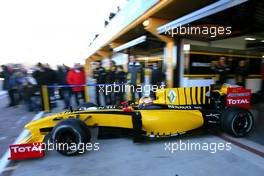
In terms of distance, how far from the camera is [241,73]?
7.90m

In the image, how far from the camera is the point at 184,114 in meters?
4.10

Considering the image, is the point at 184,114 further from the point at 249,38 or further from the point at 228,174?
the point at 249,38

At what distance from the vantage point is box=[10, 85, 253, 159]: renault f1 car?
11.3ft

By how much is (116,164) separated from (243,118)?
250cm

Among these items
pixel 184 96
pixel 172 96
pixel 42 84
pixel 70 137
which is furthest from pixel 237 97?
pixel 42 84

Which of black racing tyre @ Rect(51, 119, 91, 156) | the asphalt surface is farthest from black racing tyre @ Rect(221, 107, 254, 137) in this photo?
black racing tyre @ Rect(51, 119, 91, 156)

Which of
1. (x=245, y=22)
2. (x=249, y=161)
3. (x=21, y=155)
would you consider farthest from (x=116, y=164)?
(x=245, y=22)
